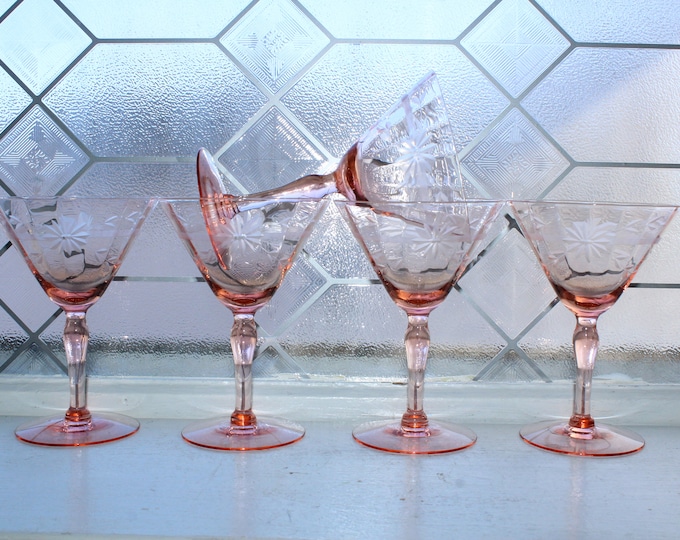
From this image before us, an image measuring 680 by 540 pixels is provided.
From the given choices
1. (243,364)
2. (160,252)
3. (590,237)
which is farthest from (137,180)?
(590,237)

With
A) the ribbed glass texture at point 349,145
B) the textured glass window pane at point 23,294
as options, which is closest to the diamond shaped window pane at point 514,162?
the ribbed glass texture at point 349,145

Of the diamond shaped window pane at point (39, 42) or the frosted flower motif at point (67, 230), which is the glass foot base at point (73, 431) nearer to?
the frosted flower motif at point (67, 230)

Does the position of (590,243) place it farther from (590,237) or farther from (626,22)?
(626,22)

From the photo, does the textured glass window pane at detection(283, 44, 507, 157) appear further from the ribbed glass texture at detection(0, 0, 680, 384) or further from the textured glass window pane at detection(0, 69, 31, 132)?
the textured glass window pane at detection(0, 69, 31, 132)

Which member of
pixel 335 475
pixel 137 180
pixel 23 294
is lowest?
pixel 335 475

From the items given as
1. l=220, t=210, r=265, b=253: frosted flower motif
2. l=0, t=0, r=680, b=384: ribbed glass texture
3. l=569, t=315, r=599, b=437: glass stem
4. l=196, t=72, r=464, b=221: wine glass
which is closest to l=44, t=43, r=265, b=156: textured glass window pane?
l=0, t=0, r=680, b=384: ribbed glass texture

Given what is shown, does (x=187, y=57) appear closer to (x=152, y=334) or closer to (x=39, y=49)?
(x=39, y=49)
